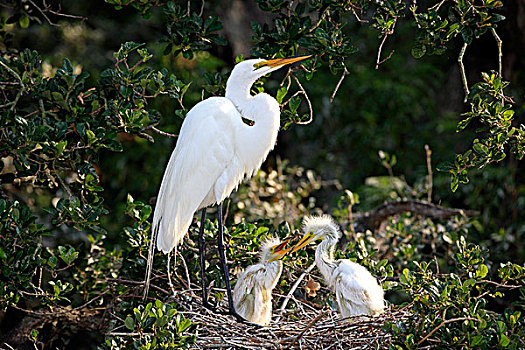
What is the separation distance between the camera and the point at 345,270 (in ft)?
8.20

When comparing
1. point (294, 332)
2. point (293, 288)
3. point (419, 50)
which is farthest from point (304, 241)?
point (419, 50)

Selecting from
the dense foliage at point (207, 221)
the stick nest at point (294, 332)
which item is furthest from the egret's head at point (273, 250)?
the stick nest at point (294, 332)

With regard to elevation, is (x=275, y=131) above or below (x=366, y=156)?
above

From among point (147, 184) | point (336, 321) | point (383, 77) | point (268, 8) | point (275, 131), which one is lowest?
point (147, 184)

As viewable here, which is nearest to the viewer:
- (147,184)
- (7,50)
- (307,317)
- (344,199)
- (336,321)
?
(336,321)

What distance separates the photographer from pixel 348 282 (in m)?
2.45

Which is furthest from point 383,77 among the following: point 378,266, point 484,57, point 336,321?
point 336,321

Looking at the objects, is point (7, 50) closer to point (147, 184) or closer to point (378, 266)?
point (378, 266)

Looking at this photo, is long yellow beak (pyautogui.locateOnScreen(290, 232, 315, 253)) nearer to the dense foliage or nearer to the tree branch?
the dense foliage

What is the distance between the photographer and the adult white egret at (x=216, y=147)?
2385 millimetres

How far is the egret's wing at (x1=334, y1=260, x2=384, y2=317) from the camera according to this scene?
7.96 ft

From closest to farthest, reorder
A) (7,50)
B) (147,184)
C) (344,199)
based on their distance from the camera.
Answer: (7,50), (344,199), (147,184)

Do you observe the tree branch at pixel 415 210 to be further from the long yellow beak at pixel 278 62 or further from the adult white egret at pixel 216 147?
the long yellow beak at pixel 278 62

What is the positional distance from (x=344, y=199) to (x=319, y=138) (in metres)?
3.15
